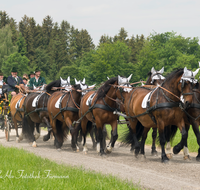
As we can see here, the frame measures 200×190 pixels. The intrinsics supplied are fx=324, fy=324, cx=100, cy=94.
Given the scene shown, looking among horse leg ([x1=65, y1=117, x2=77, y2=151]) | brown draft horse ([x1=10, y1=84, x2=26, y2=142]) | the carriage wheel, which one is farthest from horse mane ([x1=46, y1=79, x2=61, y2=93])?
the carriage wheel

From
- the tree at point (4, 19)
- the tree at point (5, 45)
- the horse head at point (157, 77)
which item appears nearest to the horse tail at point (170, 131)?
the horse head at point (157, 77)

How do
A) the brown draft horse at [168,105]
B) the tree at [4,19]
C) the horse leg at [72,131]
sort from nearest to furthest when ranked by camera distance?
the brown draft horse at [168,105], the horse leg at [72,131], the tree at [4,19]

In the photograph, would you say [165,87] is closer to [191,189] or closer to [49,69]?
[191,189]

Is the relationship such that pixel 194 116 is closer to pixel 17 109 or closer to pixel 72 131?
pixel 72 131

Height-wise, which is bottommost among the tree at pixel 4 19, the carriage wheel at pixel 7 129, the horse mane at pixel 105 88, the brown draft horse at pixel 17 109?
the carriage wheel at pixel 7 129

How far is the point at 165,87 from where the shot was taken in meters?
8.06

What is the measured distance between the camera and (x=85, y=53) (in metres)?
73.3

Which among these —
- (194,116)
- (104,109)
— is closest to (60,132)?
(104,109)

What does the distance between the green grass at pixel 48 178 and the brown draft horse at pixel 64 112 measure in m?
3.45

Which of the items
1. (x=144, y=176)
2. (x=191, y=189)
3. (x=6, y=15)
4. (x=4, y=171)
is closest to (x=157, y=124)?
(x=144, y=176)

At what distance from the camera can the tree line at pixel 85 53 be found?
5361 centimetres

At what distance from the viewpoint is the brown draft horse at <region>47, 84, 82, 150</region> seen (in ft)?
35.5

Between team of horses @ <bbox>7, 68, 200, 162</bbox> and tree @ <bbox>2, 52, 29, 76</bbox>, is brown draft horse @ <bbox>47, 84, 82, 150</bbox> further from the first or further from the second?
tree @ <bbox>2, 52, 29, 76</bbox>

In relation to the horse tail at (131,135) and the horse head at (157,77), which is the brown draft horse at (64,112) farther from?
the horse head at (157,77)
